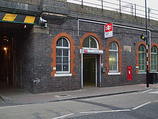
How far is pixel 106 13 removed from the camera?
1619 cm

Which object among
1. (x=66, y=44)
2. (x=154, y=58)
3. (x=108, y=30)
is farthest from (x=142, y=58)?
(x=66, y=44)

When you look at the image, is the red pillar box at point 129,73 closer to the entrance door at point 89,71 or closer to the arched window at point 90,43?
the entrance door at point 89,71

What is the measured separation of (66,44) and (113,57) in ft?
15.9

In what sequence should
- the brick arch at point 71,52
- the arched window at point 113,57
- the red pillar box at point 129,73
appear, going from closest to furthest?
the brick arch at point 71,52
the arched window at point 113,57
the red pillar box at point 129,73

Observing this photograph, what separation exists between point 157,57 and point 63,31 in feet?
38.5

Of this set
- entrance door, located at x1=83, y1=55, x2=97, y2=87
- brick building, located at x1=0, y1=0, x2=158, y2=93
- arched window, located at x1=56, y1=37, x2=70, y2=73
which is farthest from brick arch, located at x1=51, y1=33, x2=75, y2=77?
entrance door, located at x1=83, y1=55, x2=97, y2=87

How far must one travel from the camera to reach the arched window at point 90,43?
15.0 meters

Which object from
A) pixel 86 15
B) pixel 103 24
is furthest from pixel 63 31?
pixel 103 24

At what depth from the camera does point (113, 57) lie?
54.6 feet

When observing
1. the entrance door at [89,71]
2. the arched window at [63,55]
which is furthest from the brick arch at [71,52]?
the entrance door at [89,71]

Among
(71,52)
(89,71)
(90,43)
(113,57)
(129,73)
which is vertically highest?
(90,43)

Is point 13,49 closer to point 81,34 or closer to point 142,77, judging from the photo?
point 81,34

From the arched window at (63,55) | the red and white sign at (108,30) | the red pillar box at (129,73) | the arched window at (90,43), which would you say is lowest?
the red pillar box at (129,73)

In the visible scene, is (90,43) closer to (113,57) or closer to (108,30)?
(108,30)
